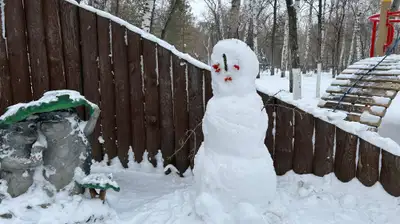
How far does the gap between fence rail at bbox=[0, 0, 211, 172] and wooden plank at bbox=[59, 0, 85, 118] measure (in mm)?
11

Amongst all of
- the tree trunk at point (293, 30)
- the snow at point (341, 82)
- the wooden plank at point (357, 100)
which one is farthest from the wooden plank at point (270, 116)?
the tree trunk at point (293, 30)

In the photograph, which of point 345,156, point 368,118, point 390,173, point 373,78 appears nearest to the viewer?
point 390,173

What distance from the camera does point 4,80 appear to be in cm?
376

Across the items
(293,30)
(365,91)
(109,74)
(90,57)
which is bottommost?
(365,91)

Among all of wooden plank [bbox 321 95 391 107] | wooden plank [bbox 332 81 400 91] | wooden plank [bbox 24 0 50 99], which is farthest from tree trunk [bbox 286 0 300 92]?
wooden plank [bbox 24 0 50 99]

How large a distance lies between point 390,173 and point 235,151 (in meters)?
1.59

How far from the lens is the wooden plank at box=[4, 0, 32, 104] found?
3.63 metres

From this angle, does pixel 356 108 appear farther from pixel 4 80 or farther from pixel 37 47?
pixel 4 80

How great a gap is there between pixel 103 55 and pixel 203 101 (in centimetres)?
125

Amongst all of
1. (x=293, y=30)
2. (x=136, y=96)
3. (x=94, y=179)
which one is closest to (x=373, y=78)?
(x=136, y=96)

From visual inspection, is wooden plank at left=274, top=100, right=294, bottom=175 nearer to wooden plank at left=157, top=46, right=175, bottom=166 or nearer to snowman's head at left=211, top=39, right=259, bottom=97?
snowman's head at left=211, top=39, right=259, bottom=97

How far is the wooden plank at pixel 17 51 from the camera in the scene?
3631 millimetres

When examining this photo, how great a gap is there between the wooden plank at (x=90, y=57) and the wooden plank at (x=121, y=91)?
0.23 meters

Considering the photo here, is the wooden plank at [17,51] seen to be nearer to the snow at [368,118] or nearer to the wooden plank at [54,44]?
the wooden plank at [54,44]
